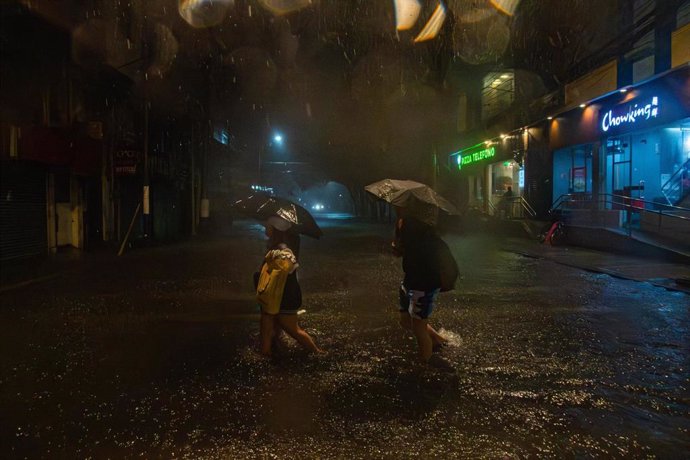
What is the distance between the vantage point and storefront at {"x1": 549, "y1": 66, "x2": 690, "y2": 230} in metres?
15.8

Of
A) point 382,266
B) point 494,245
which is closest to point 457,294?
point 382,266

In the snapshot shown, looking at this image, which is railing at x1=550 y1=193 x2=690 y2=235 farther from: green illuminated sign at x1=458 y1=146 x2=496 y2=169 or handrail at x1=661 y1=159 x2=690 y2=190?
green illuminated sign at x1=458 y1=146 x2=496 y2=169

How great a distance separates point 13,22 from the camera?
44.1ft

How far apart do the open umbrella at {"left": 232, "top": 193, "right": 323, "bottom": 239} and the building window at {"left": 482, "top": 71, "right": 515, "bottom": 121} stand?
2754cm

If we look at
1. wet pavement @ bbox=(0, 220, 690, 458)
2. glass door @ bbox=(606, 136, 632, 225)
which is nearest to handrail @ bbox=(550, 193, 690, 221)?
glass door @ bbox=(606, 136, 632, 225)

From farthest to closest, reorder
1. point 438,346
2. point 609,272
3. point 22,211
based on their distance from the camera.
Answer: point 22,211 → point 609,272 → point 438,346

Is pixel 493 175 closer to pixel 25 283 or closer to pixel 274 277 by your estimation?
pixel 25 283

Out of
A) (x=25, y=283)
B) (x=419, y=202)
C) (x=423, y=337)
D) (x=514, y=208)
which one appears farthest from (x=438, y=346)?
→ (x=514, y=208)

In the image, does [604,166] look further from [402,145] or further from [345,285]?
[402,145]

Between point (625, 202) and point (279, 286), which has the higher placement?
point (625, 202)

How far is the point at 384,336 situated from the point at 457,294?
3.41 meters

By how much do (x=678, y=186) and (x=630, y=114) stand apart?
3.13 m

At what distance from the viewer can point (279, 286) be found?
501 centimetres

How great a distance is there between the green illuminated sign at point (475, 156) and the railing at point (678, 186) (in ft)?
38.2
